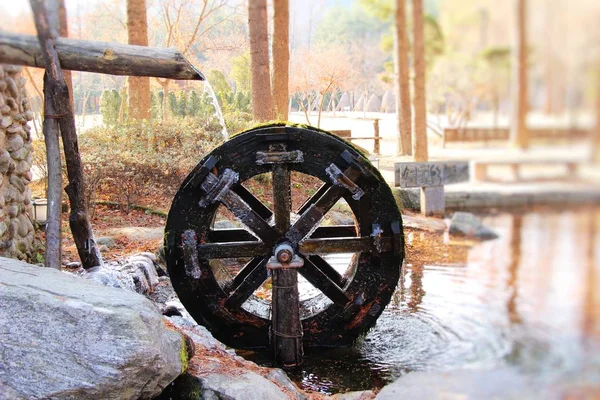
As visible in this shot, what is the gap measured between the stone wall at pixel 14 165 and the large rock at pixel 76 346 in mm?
2100

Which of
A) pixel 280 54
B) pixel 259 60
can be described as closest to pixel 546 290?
pixel 259 60

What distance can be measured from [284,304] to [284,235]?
20.0 inches

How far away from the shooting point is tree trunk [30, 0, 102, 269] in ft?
11.6

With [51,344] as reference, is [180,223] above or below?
above

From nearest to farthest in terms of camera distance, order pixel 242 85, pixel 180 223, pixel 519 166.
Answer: pixel 519 166 → pixel 180 223 → pixel 242 85

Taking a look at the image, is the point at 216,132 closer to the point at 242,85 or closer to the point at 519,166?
the point at 242,85

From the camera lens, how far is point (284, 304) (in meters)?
3.95

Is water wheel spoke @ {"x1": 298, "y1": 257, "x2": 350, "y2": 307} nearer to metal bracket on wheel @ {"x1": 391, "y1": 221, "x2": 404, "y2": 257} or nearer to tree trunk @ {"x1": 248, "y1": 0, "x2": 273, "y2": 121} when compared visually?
metal bracket on wheel @ {"x1": 391, "y1": 221, "x2": 404, "y2": 257}

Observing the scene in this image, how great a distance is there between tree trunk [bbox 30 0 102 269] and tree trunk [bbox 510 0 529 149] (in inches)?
120

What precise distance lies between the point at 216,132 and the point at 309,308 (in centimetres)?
435

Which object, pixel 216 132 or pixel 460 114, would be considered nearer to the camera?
pixel 460 114

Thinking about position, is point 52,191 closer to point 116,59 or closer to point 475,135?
point 116,59

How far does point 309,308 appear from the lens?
4.55 metres

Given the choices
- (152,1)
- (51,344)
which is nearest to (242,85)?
(152,1)
